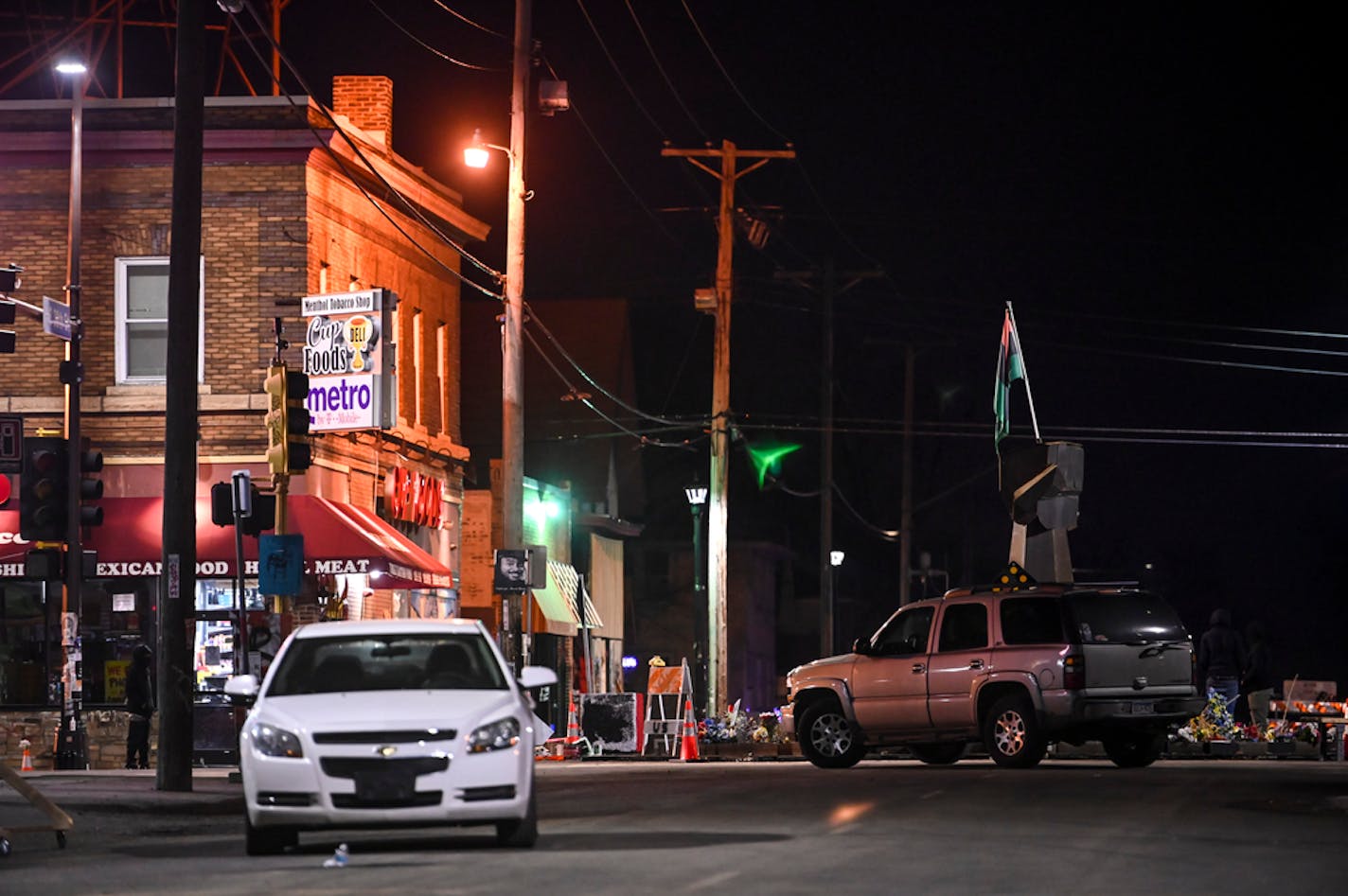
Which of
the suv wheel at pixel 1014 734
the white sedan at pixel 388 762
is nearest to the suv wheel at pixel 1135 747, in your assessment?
the suv wheel at pixel 1014 734

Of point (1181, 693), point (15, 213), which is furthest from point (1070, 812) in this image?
point (15, 213)

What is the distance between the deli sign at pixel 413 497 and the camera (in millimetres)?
37188

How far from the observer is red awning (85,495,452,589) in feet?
108

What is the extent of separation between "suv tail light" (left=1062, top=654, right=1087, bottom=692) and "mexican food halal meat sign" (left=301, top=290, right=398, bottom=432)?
12049mm

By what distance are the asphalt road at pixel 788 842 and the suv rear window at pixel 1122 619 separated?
1979mm

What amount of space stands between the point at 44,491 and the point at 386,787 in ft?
40.8

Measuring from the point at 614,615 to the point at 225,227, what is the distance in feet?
81.2

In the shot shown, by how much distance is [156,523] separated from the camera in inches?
1314

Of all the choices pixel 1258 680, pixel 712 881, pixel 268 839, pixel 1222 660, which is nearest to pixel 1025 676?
pixel 1222 660

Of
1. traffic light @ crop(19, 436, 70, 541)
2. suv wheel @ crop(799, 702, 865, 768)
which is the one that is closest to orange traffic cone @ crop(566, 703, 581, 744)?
suv wheel @ crop(799, 702, 865, 768)

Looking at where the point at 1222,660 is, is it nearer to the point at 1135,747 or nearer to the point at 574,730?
the point at 1135,747

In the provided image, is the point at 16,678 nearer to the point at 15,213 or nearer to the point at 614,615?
the point at 15,213

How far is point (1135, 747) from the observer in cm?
2645

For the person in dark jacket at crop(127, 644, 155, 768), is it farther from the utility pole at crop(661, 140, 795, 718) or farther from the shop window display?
the utility pole at crop(661, 140, 795, 718)
